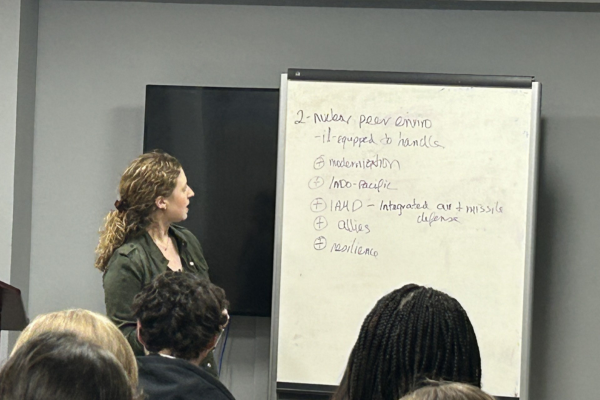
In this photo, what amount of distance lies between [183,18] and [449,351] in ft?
8.29

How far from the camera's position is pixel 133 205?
269 centimetres

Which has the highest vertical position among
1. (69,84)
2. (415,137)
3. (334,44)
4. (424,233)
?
(334,44)

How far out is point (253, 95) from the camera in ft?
11.1

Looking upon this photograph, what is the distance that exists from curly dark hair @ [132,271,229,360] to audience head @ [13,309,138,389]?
0.44 meters

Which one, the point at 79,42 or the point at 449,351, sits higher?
the point at 79,42

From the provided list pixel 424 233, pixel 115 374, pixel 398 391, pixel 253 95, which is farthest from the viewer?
pixel 253 95

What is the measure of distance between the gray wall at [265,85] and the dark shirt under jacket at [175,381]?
1682mm

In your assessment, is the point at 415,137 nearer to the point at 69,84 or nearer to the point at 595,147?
the point at 595,147

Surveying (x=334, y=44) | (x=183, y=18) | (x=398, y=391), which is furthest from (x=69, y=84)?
(x=398, y=391)

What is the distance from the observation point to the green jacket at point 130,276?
8.31 feet

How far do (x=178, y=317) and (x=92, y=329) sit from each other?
0.52m

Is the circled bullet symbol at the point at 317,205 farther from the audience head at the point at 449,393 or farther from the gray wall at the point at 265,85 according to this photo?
the audience head at the point at 449,393

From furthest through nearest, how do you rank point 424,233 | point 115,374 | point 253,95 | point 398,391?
1. point 253,95
2. point 424,233
3. point 398,391
4. point 115,374

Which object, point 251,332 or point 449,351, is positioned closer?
point 449,351
